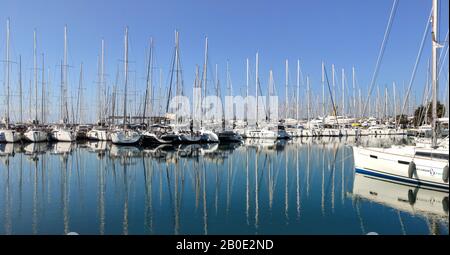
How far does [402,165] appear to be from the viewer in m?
18.2

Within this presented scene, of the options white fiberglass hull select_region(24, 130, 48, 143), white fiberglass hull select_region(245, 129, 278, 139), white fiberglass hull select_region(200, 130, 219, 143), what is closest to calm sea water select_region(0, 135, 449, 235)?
white fiberglass hull select_region(200, 130, 219, 143)

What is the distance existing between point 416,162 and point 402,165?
916mm

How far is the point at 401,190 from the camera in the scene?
55.2 feet

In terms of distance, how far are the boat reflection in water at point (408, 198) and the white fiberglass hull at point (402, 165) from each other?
42cm

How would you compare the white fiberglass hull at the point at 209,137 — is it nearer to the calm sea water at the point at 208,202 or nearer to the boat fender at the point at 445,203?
the calm sea water at the point at 208,202

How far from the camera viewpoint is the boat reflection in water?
40.2 ft

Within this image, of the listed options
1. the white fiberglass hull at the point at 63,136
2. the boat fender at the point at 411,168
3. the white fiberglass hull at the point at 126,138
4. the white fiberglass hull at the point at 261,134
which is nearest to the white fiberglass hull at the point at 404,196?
the boat fender at the point at 411,168

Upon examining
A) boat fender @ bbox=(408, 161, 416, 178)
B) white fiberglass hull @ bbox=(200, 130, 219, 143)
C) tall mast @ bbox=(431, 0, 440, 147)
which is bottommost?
boat fender @ bbox=(408, 161, 416, 178)

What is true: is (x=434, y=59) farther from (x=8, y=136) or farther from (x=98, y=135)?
(x=8, y=136)

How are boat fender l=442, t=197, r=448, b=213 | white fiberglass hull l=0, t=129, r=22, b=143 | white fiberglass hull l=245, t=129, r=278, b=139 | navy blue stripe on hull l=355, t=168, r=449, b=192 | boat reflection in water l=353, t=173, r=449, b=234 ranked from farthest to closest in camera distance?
white fiberglass hull l=245, t=129, r=278, b=139, white fiberglass hull l=0, t=129, r=22, b=143, navy blue stripe on hull l=355, t=168, r=449, b=192, boat fender l=442, t=197, r=448, b=213, boat reflection in water l=353, t=173, r=449, b=234

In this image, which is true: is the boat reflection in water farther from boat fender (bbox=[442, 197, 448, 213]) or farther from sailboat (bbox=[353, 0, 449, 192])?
sailboat (bbox=[353, 0, 449, 192])
